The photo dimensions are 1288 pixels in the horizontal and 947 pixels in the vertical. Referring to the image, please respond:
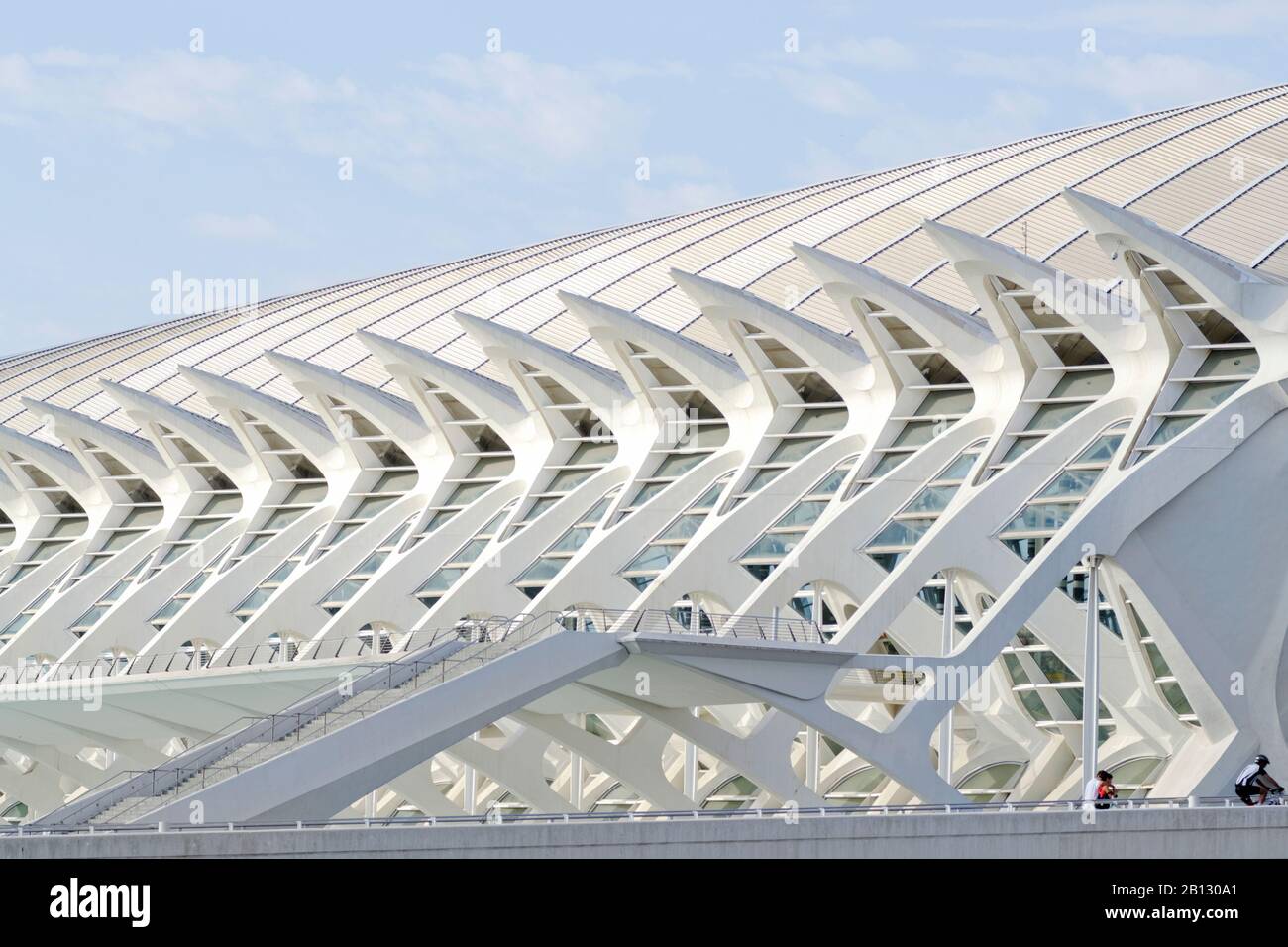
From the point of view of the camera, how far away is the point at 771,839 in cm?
2859

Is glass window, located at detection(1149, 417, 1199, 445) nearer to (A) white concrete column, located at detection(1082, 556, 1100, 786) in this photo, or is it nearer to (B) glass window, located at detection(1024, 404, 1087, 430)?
(B) glass window, located at detection(1024, 404, 1087, 430)

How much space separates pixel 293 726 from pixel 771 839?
10036mm

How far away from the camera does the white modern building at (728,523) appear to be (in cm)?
3781

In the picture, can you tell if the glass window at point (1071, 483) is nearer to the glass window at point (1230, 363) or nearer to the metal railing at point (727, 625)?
the glass window at point (1230, 363)

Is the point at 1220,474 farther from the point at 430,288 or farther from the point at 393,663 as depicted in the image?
the point at 430,288

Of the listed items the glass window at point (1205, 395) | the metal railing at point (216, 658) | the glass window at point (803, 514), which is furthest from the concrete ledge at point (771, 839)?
the glass window at point (803, 514)

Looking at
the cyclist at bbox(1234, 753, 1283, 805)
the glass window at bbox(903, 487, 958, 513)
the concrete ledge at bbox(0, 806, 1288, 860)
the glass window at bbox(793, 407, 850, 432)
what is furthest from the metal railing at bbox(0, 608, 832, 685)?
the cyclist at bbox(1234, 753, 1283, 805)

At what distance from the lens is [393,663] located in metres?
37.2

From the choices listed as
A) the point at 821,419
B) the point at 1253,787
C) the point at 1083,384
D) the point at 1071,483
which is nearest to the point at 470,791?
the point at 821,419

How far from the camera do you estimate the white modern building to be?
3781 centimetres

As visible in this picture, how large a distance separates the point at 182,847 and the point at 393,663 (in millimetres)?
10846
